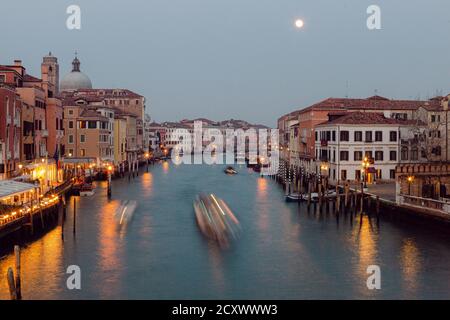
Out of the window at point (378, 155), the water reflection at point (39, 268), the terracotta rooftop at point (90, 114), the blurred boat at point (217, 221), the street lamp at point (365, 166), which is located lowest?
the water reflection at point (39, 268)

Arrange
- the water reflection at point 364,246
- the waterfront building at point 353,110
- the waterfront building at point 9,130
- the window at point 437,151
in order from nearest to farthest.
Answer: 1. the water reflection at point 364,246
2. the waterfront building at point 9,130
3. the window at point 437,151
4. the waterfront building at point 353,110

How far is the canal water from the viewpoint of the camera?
1549cm

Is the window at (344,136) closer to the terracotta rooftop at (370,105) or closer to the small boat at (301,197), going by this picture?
the small boat at (301,197)

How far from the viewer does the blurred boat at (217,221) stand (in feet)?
74.1

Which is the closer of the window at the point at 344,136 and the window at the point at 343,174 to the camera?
the window at the point at 343,174

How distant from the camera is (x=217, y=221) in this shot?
25.1 metres

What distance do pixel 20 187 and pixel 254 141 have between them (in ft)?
485

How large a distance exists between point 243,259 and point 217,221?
6.30 meters

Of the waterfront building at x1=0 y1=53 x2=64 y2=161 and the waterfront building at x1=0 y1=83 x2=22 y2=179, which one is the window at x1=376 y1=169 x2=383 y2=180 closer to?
the waterfront building at x1=0 y1=53 x2=64 y2=161

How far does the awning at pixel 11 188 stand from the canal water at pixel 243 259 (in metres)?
1.87

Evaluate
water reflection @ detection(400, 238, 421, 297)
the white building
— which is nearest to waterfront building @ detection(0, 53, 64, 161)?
the white building

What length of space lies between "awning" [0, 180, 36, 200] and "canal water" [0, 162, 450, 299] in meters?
1.87

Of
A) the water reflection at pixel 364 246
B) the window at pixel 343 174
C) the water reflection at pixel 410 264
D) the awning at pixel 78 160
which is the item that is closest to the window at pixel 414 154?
the window at pixel 343 174
